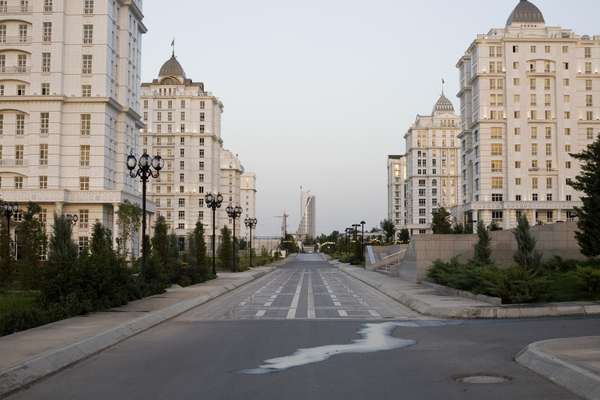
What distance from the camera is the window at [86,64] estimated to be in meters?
70.9

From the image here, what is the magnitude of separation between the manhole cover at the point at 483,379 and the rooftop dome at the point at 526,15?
108208 mm

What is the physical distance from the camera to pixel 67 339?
12.6 metres

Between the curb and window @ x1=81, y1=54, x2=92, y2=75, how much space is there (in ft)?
220

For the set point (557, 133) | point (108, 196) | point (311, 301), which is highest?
point (557, 133)

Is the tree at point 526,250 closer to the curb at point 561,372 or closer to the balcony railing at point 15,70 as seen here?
the curb at point 561,372

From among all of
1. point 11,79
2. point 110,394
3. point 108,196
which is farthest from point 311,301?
point 11,79

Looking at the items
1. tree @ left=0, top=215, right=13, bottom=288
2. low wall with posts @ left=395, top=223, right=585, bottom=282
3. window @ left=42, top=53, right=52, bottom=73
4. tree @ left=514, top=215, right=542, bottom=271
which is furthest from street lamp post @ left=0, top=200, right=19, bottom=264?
window @ left=42, top=53, right=52, bottom=73

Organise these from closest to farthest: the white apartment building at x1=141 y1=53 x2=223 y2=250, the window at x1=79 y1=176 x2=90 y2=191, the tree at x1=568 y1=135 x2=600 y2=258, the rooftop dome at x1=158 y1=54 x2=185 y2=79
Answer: the tree at x1=568 y1=135 x2=600 y2=258
the window at x1=79 y1=176 x2=90 y2=191
the white apartment building at x1=141 y1=53 x2=223 y2=250
the rooftop dome at x1=158 y1=54 x2=185 y2=79

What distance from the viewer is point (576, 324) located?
15641 millimetres

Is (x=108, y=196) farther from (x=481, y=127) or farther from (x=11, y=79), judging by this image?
(x=481, y=127)

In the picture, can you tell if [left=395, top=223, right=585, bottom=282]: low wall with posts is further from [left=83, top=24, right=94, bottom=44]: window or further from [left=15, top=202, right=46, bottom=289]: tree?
[left=83, top=24, right=94, bottom=44]: window

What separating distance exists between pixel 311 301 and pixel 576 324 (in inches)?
427

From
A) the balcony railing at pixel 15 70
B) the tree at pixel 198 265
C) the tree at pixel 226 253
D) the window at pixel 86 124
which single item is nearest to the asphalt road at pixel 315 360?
the tree at pixel 198 265

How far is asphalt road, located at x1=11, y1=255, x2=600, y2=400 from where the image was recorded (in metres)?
8.62
